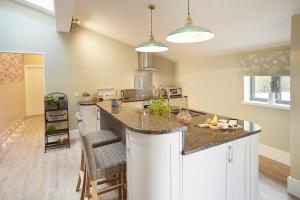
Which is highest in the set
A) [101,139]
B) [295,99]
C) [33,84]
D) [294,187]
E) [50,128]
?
[33,84]

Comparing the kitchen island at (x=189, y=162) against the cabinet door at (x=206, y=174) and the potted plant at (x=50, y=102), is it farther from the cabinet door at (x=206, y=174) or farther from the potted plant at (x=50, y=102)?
the potted plant at (x=50, y=102)

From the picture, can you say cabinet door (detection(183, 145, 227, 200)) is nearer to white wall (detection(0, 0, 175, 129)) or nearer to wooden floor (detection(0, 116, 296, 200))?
wooden floor (detection(0, 116, 296, 200))

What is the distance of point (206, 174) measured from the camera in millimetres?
1673

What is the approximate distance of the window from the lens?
327 centimetres

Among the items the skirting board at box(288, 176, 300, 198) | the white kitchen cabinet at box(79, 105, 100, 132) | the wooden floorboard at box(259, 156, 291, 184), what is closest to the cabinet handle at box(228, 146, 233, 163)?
the skirting board at box(288, 176, 300, 198)

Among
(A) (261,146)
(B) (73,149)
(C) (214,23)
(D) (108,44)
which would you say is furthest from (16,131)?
(A) (261,146)

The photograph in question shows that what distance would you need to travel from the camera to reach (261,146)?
3.59 m

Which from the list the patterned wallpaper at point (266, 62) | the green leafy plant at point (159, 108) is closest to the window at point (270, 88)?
the patterned wallpaper at point (266, 62)

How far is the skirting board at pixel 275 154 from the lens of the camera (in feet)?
10.4

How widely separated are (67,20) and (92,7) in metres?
0.52

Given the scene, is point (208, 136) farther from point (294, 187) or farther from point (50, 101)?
point (50, 101)

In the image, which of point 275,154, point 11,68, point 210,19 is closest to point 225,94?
point 275,154

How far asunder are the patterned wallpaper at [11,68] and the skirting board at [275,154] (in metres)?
6.33

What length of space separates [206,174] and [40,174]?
262 cm
